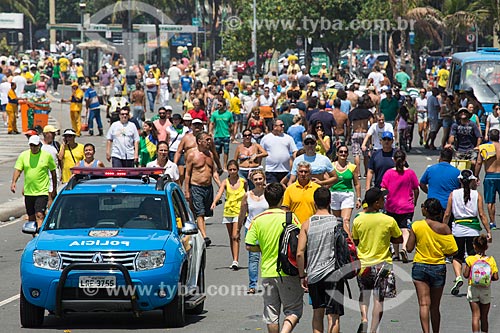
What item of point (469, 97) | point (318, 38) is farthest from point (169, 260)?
point (318, 38)

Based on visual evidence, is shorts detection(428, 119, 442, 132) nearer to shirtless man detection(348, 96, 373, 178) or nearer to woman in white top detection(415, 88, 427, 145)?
woman in white top detection(415, 88, 427, 145)

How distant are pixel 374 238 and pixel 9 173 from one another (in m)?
18.2

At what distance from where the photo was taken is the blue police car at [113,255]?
459 inches

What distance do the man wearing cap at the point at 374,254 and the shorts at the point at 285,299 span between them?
112 centimetres

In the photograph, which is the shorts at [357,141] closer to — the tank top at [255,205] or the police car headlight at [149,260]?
the tank top at [255,205]

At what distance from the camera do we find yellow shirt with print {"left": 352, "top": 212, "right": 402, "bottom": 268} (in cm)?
1184

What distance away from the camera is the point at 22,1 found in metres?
92.4

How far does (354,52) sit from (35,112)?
134 feet

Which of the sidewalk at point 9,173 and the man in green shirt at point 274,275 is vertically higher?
the man in green shirt at point 274,275

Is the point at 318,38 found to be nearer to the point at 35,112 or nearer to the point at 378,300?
the point at 35,112

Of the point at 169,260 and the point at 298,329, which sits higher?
the point at 169,260

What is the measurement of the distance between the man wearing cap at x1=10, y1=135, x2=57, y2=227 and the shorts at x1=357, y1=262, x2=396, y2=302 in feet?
24.2

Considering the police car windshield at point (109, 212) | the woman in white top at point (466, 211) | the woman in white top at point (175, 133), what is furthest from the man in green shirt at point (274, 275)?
the woman in white top at point (175, 133)

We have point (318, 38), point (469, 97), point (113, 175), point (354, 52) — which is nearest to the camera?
point (113, 175)
